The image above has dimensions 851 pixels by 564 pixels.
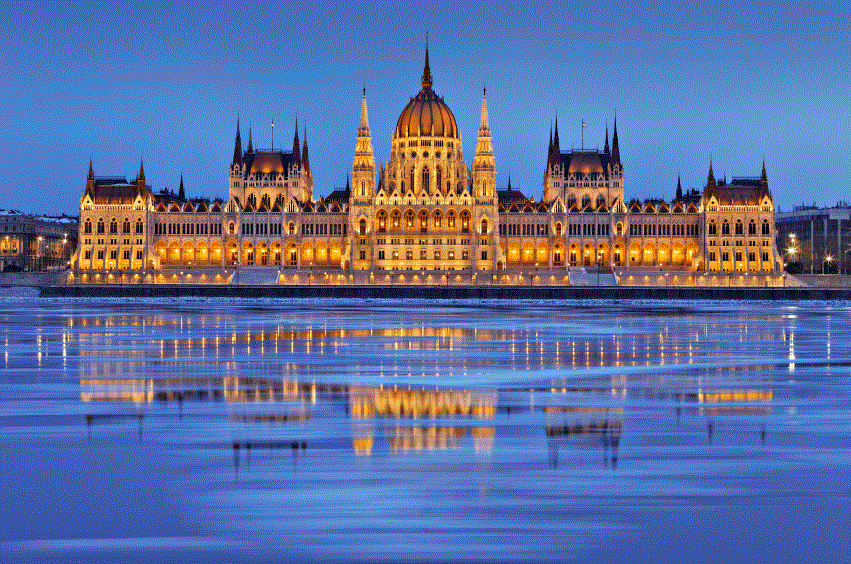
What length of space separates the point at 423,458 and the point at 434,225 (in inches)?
4789

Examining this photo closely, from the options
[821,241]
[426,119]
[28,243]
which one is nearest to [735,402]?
[426,119]

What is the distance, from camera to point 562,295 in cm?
8819

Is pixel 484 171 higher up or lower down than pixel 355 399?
higher up

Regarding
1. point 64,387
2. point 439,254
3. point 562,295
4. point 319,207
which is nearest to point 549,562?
point 64,387

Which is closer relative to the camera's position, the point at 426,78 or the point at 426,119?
the point at 426,119

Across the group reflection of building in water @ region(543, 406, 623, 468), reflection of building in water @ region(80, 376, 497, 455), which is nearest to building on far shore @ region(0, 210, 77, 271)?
reflection of building in water @ region(80, 376, 497, 455)

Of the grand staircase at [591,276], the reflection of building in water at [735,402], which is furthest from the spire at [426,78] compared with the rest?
the reflection of building in water at [735,402]

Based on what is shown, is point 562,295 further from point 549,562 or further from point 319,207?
point 549,562

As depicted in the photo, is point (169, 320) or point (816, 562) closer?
point (816, 562)

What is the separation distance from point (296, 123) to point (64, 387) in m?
133

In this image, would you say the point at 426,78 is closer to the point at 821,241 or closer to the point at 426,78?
the point at 426,78

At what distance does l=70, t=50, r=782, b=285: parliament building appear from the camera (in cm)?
13425

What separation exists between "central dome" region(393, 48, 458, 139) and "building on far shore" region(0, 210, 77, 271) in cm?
5082

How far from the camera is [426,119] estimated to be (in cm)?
14400
